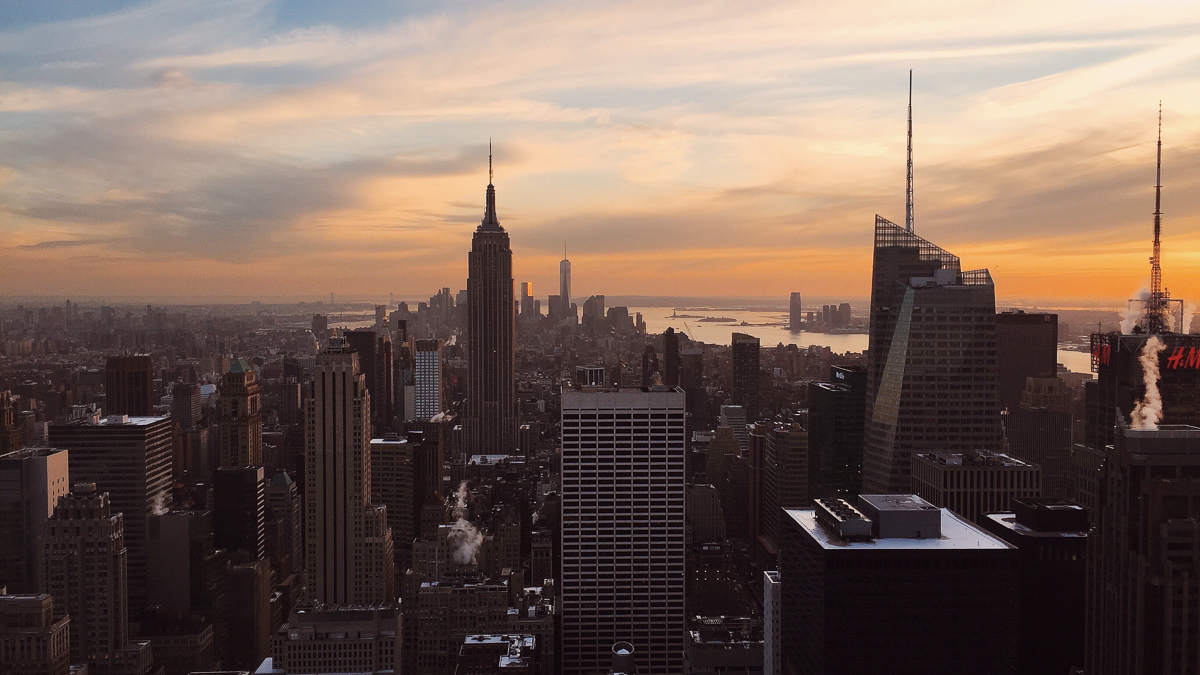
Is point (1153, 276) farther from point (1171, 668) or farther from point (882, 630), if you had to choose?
point (882, 630)

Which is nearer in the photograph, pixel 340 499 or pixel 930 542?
pixel 930 542

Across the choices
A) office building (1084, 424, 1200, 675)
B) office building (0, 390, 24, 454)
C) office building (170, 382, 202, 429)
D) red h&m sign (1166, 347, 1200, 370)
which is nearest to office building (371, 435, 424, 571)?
office building (170, 382, 202, 429)

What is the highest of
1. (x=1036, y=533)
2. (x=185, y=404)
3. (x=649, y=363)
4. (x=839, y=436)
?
(x=649, y=363)

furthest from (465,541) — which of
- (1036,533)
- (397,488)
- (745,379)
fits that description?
(1036,533)

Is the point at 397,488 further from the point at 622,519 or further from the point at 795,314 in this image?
the point at 795,314

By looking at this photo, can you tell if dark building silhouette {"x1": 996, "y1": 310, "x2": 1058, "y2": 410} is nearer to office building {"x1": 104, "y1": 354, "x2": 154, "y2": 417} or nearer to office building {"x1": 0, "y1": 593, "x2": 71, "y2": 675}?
office building {"x1": 104, "y1": 354, "x2": 154, "y2": 417}
